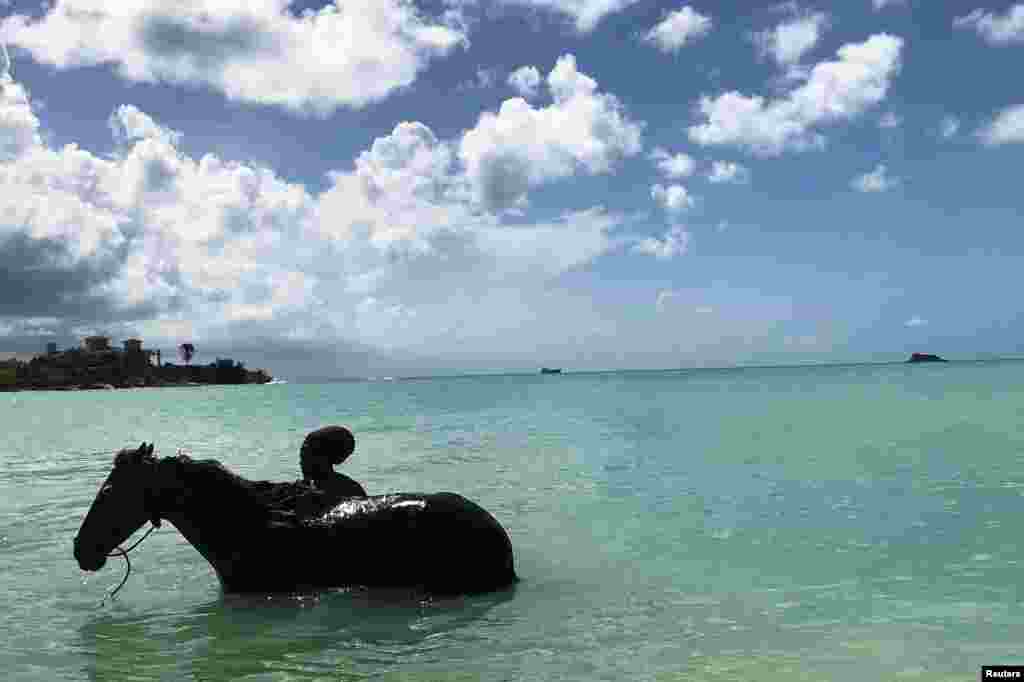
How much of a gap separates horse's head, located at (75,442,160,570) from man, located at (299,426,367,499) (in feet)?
6.01

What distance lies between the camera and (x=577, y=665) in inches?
243

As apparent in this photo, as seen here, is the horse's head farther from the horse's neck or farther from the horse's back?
the horse's back

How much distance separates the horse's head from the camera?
7582 millimetres

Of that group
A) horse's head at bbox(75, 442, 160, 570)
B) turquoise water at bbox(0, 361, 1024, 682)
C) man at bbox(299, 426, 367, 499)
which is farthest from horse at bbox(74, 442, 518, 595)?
man at bbox(299, 426, 367, 499)

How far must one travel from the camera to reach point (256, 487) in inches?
324

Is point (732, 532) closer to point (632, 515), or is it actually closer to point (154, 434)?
point (632, 515)

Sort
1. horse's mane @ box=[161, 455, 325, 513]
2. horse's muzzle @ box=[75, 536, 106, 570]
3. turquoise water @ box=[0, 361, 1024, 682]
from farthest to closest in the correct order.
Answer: horse's mane @ box=[161, 455, 325, 513]
horse's muzzle @ box=[75, 536, 106, 570]
turquoise water @ box=[0, 361, 1024, 682]

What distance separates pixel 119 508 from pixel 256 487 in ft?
4.35

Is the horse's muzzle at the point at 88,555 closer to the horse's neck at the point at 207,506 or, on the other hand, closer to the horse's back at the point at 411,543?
the horse's neck at the point at 207,506

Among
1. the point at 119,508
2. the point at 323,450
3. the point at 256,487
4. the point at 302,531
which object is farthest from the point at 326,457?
the point at 119,508

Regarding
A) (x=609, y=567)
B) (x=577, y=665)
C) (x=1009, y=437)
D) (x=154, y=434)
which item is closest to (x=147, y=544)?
(x=609, y=567)

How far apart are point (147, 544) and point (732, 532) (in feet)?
30.6

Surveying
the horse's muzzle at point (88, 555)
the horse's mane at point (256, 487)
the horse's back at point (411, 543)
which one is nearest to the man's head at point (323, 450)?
the horse's mane at point (256, 487)

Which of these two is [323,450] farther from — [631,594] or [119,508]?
[631,594]
